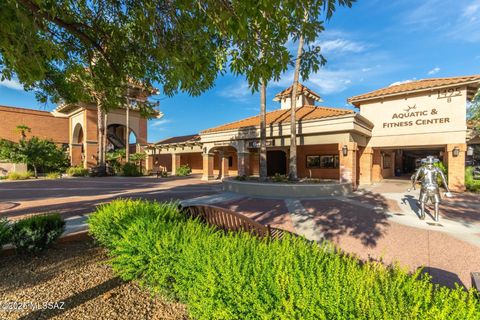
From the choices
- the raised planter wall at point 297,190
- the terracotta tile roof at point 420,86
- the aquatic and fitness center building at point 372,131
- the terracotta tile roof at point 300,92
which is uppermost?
the terracotta tile roof at point 300,92

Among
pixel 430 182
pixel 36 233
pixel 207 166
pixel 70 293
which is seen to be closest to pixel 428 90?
pixel 430 182

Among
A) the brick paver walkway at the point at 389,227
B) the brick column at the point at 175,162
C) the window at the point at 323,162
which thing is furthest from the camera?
the brick column at the point at 175,162

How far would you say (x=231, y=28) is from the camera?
3.01 meters

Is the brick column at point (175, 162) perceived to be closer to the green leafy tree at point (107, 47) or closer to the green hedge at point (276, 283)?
the green leafy tree at point (107, 47)

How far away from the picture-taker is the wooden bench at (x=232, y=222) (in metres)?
4.06

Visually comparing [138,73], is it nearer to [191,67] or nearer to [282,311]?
[191,67]

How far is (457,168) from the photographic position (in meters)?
13.5

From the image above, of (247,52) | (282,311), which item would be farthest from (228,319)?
(247,52)

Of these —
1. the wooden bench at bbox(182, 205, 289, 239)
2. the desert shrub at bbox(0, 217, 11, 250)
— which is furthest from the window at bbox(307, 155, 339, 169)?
the desert shrub at bbox(0, 217, 11, 250)

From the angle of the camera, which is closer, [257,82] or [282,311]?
[282,311]

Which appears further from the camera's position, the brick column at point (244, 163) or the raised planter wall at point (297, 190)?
the brick column at point (244, 163)

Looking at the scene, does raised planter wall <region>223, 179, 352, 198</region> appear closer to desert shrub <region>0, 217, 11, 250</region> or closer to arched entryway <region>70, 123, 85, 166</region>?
desert shrub <region>0, 217, 11, 250</region>

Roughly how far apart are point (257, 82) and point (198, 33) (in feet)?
4.05

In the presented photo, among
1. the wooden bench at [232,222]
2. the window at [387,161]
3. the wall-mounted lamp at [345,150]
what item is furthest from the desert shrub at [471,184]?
the wooden bench at [232,222]
